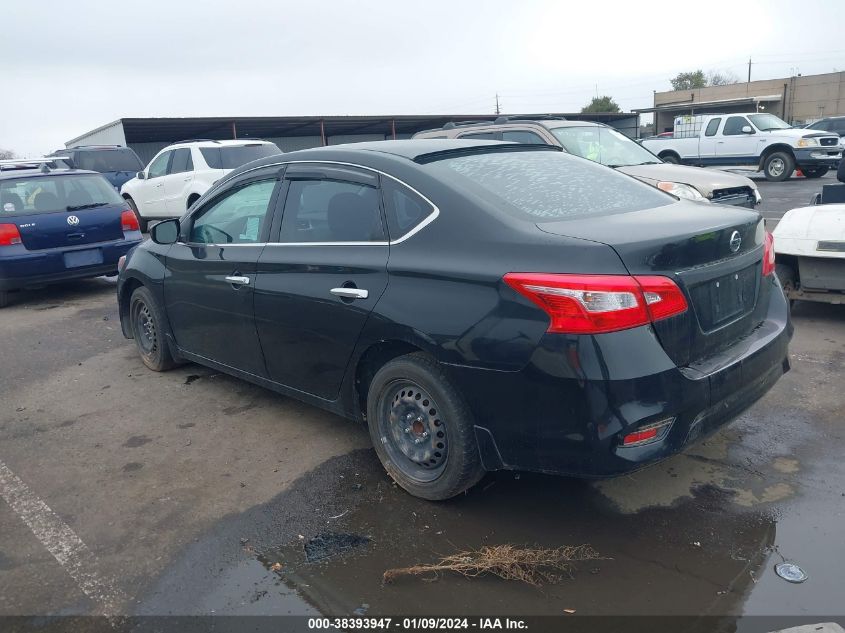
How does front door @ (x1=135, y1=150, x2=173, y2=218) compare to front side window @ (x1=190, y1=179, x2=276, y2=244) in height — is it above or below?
below

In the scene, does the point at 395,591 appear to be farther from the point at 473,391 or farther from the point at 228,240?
the point at 228,240

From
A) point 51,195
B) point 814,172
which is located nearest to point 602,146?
point 51,195

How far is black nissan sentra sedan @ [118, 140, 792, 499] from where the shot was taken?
289 centimetres

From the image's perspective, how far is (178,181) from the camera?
13766mm

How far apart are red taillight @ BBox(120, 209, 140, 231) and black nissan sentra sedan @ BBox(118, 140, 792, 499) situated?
4.88 meters

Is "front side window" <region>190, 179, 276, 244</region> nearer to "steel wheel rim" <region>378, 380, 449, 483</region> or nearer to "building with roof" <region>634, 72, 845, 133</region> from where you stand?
"steel wheel rim" <region>378, 380, 449, 483</region>

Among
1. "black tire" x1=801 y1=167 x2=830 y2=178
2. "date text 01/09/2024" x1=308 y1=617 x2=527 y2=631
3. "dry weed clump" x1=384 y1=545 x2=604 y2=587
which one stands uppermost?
"dry weed clump" x1=384 y1=545 x2=604 y2=587

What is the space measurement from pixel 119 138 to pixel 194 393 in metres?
18.8

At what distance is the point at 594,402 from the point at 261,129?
964 inches

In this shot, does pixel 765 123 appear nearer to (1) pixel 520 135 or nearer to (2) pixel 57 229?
(1) pixel 520 135

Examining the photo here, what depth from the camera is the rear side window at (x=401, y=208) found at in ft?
11.5

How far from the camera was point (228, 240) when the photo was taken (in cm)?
468

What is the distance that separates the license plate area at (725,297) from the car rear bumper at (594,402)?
0.18m

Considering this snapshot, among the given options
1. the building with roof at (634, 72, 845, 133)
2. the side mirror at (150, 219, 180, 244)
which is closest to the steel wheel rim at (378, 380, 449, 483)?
the side mirror at (150, 219, 180, 244)
